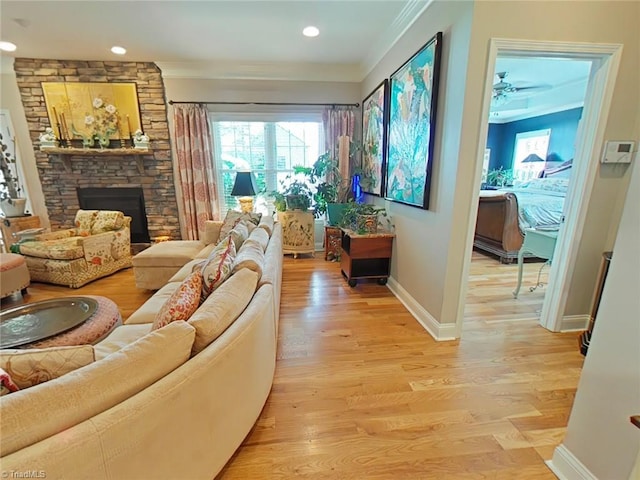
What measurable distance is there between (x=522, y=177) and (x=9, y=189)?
→ 10024 millimetres

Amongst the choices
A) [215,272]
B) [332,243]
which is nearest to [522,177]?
[332,243]

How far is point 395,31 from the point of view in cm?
289

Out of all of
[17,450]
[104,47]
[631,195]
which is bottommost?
[17,450]

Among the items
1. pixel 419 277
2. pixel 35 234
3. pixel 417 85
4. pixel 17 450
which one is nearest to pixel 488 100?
pixel 417 85

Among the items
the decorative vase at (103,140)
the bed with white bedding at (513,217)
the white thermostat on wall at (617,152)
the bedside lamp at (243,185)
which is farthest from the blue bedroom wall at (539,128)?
the decorative vase at (103,140)

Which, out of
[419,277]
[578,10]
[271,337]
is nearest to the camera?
[271,337]

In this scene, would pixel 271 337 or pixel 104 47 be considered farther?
pixel 104 47

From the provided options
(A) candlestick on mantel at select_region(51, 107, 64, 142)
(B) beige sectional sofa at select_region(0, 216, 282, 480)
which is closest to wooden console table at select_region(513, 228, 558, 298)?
(B) beige sectional sofa at select_region(0, 216, 282, 480)

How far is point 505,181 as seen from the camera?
729 cm

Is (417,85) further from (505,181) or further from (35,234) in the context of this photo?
(505,181)

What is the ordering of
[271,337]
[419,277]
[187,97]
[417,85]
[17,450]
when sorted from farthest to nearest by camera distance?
[187,97] < [419,277] < [417,85] < [271,337] < [17,450]

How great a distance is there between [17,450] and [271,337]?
1.13 m

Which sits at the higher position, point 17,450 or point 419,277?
point 17,450

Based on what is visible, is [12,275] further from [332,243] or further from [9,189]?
[332,243]
